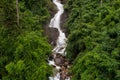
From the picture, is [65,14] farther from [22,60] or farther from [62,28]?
[22,60]

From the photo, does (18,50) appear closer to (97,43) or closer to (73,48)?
(97,43)

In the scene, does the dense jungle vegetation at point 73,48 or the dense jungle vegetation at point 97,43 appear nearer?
the dense jungle vegetation at point 97,43

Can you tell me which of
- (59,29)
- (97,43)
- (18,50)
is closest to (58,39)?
(59,29)

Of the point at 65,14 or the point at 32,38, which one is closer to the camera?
the point at 32,38

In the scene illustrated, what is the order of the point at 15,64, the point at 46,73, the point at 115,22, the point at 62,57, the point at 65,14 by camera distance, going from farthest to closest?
1. the point at 65,14
2. the point at 62,57
3. the point at 115,22
4. the point at 46,73
5. the point at 15,64

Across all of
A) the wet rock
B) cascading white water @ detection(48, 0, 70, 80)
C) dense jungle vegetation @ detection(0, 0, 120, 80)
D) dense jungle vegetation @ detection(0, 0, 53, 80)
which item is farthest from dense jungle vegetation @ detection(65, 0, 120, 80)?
dense jungle vegetation @ detection(0, 0, 53, 80)

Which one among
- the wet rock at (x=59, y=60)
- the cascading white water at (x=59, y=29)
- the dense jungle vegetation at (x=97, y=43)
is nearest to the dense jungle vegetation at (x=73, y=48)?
the dense jungle vegetation at (x=97, y=43)

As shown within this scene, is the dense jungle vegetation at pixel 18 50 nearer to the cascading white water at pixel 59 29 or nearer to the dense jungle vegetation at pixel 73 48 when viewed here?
the dense jungle vegetation at pixel 73 48

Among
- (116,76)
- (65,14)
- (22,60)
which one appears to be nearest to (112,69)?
(116,76)
